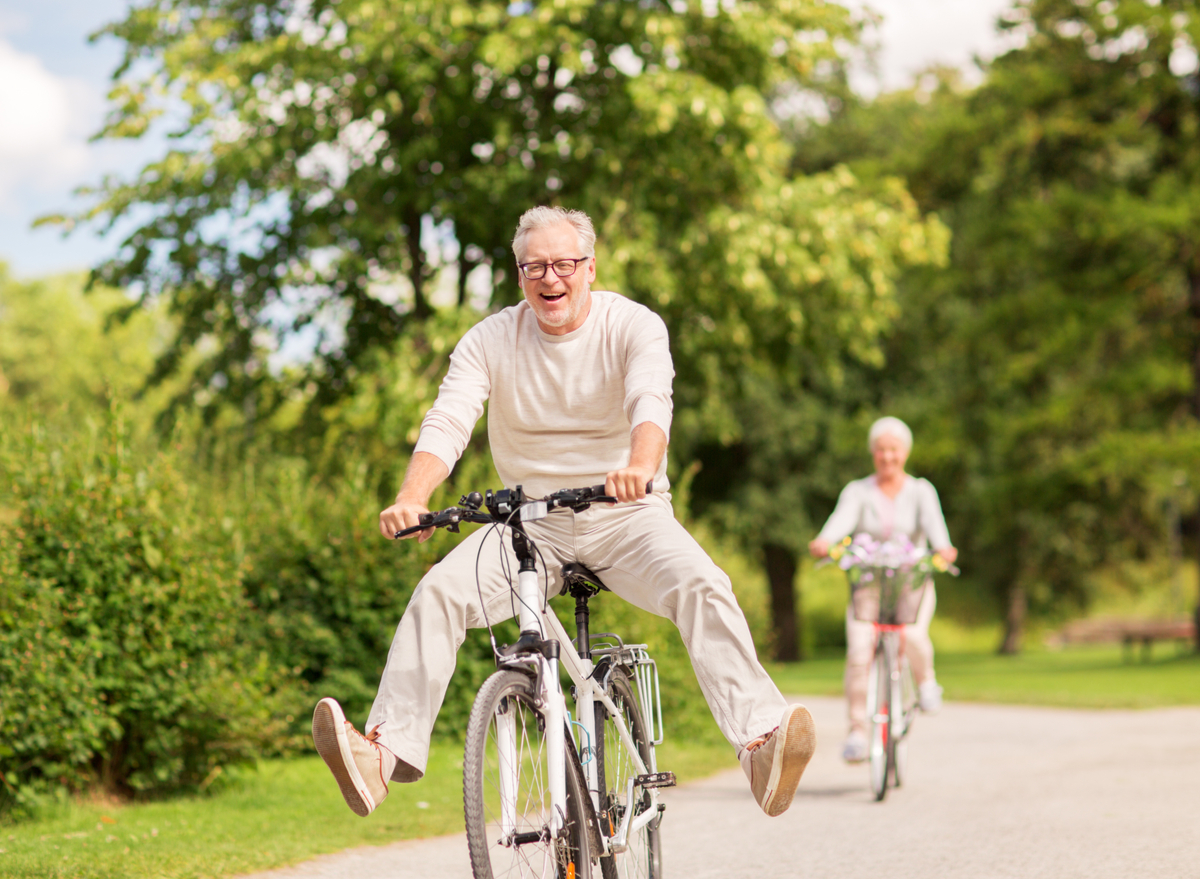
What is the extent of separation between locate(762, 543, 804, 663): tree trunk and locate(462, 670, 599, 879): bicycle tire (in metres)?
26.5

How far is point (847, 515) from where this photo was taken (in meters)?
7.99

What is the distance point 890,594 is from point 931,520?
53 centimetres

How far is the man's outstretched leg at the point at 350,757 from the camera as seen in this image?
140 inches

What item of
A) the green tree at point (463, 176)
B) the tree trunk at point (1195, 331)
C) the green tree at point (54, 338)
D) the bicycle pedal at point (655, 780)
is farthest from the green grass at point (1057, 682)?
the green tree at point (54, 338)

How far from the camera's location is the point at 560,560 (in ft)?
13.8

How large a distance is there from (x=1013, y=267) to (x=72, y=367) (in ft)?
114

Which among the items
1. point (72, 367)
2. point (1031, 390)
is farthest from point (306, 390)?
point (72, 367)

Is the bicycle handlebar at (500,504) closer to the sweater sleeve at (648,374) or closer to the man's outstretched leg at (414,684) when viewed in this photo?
the man's outstretched leg at (414,684)

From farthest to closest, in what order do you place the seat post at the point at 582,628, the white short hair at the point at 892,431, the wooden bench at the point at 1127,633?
1. the wooden bench at the point at 1127,633
2. the white short hair at the point at 892,431
3. the seat post at the point at 582,628

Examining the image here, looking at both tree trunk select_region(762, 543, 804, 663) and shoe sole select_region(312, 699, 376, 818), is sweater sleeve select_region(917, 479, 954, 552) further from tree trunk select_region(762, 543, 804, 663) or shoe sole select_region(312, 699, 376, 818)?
tree trunk select_region(762, 543, 804, 663)

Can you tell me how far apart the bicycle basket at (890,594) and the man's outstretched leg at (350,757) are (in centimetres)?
474

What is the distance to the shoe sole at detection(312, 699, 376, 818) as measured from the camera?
354cm

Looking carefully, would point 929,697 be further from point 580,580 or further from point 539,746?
point 539,746

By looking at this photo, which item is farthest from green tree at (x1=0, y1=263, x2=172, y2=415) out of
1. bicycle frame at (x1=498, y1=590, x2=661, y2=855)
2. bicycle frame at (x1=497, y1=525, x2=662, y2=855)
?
bicycle frame at (x1=497, y1=525, x2=662, y2=855)
